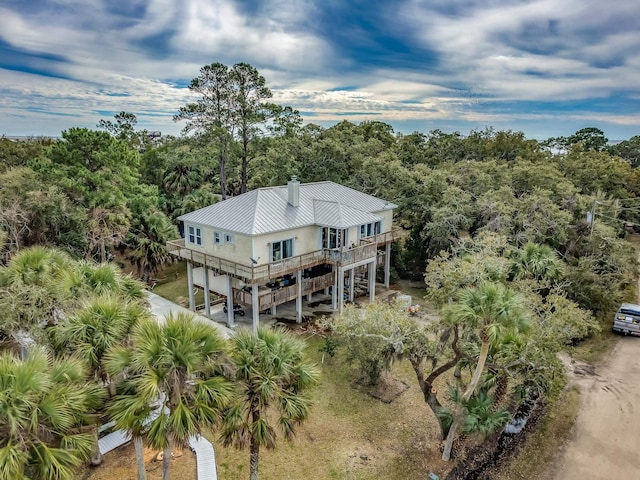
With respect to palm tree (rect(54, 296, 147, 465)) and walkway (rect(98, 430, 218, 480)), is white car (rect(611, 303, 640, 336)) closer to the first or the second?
walkway (rect(98, 430, 218, 480))

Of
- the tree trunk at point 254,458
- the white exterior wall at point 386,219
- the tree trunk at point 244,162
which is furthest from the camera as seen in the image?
the tree trunk at point 244,162

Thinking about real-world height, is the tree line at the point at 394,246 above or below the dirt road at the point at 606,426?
above

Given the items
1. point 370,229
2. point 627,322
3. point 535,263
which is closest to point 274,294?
point 370,229

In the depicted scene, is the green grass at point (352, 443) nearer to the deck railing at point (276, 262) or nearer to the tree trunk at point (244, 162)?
the deck railing at point (276, 262)

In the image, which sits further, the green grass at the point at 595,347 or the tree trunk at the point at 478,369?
the green grass at the point at 595,347

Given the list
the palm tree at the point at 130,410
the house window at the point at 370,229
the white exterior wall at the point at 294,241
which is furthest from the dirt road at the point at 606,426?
the white exterior wall at the point at 294,241

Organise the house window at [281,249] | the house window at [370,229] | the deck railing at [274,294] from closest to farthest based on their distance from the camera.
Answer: the deck railing at [274,294] < the house window at [281,249] < the house window at [370,229]

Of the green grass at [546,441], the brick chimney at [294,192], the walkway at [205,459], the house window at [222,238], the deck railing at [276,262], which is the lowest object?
the green grass at [546,441]

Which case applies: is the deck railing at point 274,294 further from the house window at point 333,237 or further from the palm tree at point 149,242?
the palm tree at point 149,242

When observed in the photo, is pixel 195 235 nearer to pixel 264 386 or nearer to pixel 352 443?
pixel 352 443
